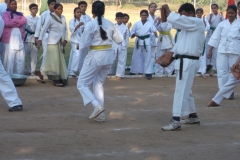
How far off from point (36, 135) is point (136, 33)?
7.13 meters

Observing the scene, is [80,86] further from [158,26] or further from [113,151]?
[158,26]

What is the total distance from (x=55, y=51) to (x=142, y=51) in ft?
10.2

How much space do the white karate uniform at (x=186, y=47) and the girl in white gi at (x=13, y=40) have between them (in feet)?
18.4

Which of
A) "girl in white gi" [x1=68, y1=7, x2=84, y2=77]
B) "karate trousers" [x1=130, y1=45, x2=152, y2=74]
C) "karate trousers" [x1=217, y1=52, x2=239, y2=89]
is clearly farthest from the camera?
"karate trousers" [x1=130, y1=45, x2=152, y2=74]

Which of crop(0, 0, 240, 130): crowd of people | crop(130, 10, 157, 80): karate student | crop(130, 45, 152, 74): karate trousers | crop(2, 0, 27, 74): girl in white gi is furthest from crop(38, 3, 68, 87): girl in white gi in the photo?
crop(130, 45, 152, 74): karate trousers

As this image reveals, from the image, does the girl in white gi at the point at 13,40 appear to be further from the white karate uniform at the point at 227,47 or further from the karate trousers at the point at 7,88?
the white karate uniform at the point at 227,47

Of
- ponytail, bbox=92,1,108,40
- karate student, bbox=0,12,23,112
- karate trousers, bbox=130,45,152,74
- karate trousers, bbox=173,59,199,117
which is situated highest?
ponytail, bbox=92,1,108,40

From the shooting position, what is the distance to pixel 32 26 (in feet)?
46.2

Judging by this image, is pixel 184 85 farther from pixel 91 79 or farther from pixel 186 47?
pixel 91 79

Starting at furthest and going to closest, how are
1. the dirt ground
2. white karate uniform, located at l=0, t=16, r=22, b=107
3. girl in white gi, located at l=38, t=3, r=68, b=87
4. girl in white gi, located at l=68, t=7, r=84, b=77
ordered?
girl in white gi, located at l=68, t=7, r=84, b=77
girl in white gi, located at l=38, t=3, r=68, b=87
white karate uniform, located at l=0, t=16, r=22, b=107
the dirt ground

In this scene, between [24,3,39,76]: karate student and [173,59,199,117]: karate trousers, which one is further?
[24,3,39,76]: karate student

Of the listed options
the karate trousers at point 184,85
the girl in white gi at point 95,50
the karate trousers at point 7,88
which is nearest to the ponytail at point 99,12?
the girl in white gi at point 95,50

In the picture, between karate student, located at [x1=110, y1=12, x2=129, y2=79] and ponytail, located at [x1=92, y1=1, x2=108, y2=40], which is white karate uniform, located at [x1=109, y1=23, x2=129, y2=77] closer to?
karate student, located at [x1=110, y1=12, x2=129, y2=79]

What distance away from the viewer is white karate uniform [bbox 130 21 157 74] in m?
14.2
